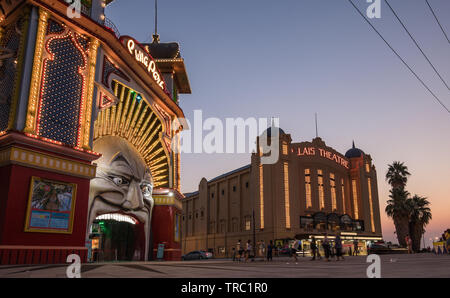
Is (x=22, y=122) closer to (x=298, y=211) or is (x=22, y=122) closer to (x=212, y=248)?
(x=298, y=211)

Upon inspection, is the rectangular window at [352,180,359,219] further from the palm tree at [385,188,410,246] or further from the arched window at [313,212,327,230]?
the arched window at [313,212,327,230]

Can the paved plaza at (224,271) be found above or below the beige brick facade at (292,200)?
below

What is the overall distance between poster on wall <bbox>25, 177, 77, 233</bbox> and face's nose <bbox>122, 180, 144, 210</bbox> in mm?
6550

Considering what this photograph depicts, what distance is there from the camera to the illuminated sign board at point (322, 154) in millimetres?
51719

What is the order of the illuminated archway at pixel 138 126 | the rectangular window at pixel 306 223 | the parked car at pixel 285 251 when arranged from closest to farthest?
the illuminated archway at pixel 138 126, the parked car at pixel 285 251, the rectangular window at pixel 306 223

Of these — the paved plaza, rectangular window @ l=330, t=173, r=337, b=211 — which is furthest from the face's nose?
rectangular window @ l=330, t=173, r=337, b=211

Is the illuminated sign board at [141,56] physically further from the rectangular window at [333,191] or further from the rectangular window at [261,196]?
the rectangular window at [333,191]

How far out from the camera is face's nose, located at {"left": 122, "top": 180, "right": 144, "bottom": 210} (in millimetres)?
24306

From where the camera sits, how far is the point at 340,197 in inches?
2165

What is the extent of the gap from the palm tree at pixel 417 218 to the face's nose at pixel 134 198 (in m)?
47.7

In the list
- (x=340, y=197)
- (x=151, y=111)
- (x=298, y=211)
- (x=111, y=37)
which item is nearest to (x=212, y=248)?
(x=298, y=211)

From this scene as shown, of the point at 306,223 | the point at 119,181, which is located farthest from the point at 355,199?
the point at 119,181

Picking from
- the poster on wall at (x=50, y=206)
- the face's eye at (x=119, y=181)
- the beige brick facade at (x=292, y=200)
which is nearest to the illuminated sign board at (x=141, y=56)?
the face's eye at (x=119, y=181)
